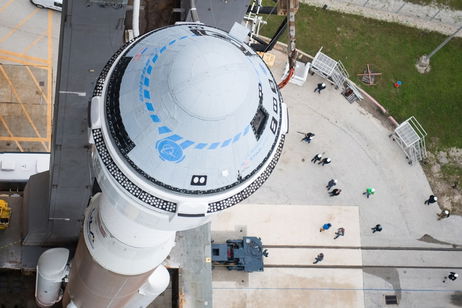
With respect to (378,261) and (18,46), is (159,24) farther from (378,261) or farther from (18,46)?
(378,261)

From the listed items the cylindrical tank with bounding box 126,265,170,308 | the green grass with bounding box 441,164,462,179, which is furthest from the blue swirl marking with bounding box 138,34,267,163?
the green grass with bounding box 441,164,462,179

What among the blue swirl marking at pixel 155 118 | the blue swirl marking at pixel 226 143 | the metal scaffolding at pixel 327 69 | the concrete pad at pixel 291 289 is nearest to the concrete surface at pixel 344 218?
the concrete pad at pixel 291 289

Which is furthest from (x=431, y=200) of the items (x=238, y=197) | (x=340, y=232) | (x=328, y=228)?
(x=238, y=197)

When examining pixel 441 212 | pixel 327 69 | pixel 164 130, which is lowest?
pixel 441 212

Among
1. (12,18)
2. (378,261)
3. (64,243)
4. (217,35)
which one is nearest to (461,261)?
(378,261)

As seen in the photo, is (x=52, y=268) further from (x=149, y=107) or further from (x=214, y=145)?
(x=214, y=145)

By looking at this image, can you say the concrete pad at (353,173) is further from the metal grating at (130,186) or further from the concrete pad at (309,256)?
the metal grating at (130,186)
